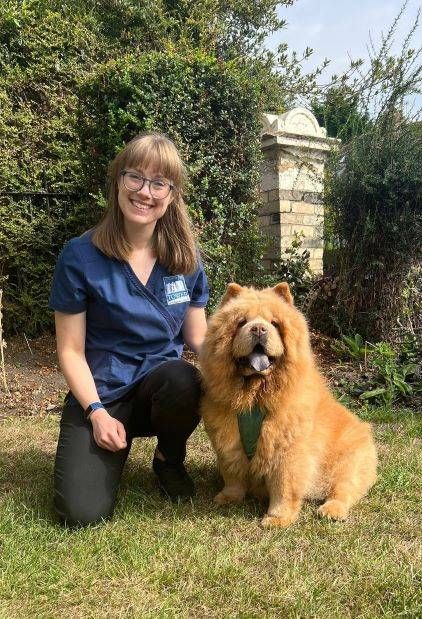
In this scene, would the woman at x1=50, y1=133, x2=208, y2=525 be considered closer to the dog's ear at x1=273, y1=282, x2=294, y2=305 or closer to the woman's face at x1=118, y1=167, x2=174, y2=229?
the woman's face at x1=118, y1=167, x2=174, y2=229

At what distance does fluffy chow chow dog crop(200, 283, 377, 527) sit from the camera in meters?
2.60

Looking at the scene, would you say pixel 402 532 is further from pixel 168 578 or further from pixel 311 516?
pixel 168 578

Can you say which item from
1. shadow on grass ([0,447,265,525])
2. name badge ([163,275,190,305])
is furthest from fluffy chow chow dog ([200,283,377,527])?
name badge ([163,275,190,305])

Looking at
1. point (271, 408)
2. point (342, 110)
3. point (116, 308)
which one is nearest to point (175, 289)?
point (116, 308)

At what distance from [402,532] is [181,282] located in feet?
5.51

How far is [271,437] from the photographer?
2680 millimetres

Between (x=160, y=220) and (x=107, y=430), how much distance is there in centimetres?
121

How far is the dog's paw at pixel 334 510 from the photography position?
268 centimetres

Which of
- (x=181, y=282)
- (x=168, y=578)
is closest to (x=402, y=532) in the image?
(x=168, y=578)

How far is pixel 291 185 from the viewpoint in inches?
266

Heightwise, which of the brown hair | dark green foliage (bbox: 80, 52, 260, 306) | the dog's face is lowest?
the dog's face

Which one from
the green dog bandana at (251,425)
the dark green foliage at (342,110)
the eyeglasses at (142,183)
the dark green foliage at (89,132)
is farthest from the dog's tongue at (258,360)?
the dark green foliage at (342,110)

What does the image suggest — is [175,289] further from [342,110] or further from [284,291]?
[342,110]

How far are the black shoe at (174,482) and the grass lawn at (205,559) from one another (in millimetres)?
66
